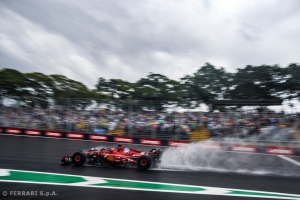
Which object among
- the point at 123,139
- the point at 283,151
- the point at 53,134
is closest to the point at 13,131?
the point at 53,134

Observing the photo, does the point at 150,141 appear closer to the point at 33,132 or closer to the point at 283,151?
the point at 283,151

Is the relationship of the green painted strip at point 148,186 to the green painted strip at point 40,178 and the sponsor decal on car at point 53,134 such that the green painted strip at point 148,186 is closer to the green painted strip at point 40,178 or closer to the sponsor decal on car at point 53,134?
the green painted strip at point 40,178

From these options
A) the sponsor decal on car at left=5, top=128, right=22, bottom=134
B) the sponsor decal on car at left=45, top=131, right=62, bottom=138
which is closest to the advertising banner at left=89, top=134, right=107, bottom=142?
the sponsor decal on car at left=45, top=131, right=62, bottom=138

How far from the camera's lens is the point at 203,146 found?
1565 cm

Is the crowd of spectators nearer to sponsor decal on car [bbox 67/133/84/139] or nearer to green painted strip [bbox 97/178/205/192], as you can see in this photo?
sponsor decal on car [bbox 67/133/84/139]

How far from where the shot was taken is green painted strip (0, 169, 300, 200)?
6.49 meters

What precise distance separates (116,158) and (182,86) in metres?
15.8

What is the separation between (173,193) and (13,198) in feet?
11.8

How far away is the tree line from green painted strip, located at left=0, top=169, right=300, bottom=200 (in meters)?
10.4

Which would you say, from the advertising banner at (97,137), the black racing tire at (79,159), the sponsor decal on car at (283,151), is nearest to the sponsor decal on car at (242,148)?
the sponsor decal on car at (283,151)

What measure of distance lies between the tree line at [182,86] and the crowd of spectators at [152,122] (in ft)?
3.46

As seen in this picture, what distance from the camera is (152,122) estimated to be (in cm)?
1717

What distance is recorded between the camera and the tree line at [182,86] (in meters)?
19.9

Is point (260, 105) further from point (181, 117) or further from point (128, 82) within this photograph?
point (128, 82)
